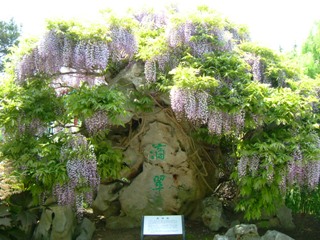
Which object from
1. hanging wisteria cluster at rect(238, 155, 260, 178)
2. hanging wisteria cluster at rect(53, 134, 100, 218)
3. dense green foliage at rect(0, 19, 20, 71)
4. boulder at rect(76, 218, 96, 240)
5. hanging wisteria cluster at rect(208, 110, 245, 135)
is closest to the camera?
hanging wisteria cluster at rect(53, 134, 100, 218)

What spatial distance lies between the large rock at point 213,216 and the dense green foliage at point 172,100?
1.06m

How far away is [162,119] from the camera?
6613 mm

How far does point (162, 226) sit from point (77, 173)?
4.45 ft

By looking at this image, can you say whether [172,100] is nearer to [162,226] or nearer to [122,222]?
[162,226]

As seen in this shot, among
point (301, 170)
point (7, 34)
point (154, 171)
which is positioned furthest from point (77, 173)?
point (7, 34)

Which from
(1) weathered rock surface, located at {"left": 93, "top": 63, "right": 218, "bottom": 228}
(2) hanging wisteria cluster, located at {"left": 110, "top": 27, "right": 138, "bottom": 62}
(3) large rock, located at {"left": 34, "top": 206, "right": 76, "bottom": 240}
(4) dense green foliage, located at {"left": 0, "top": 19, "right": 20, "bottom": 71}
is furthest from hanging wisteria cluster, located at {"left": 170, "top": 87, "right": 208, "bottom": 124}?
(4) dense green foliage, located at {"left": 0, "top": 19, "right": 20, "bottom": 71}

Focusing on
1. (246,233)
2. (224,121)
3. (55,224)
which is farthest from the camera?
(55,224)

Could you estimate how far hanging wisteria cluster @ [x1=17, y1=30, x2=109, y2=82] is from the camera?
17.8 ft

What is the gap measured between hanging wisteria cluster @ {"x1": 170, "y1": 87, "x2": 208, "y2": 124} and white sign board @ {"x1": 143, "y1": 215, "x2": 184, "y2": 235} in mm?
1444

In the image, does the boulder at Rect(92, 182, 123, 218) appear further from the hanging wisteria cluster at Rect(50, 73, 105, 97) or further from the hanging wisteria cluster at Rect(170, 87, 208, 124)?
the hanging wisteria cluster at Rect(170, 87, 208, 124)

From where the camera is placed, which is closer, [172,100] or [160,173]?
[172,100]

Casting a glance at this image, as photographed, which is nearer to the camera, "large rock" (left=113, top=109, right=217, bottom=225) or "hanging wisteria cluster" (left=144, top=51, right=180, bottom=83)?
"hanging wisteria cluster" (left=144, top=51, right=180, bottom=83)

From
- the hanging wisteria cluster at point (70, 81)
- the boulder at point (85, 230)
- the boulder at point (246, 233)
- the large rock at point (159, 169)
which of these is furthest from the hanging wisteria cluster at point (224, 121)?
the boulder at point (85, 230)

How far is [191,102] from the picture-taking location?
198 inches
